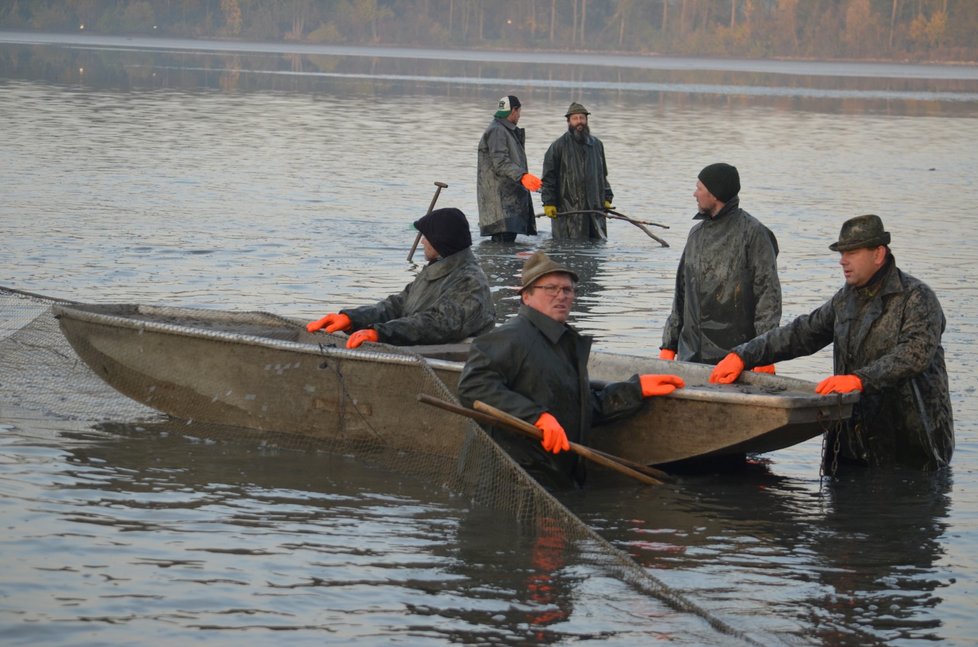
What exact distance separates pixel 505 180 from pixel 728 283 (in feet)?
26.7

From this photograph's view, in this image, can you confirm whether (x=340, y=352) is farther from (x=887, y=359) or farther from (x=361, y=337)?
(x=887, y=359)

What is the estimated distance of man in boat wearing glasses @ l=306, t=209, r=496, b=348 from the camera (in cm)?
925

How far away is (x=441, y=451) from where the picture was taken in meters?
8.73

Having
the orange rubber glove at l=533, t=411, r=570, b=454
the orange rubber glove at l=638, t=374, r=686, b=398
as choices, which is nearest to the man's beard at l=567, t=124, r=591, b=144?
the orange rubber glove at l=638, t=374, r=686, b=398

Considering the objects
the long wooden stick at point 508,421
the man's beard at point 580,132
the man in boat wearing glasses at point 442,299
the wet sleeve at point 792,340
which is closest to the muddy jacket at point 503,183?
the man's beard at point 580,132

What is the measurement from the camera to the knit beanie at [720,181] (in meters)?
9.37

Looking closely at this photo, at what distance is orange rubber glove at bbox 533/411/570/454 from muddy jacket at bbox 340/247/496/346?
1803mm

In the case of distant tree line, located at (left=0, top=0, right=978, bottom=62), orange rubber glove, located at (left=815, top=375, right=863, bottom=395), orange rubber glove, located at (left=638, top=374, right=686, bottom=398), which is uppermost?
distant tree line, located at (left=0, top=0, right=978, bottom=62)

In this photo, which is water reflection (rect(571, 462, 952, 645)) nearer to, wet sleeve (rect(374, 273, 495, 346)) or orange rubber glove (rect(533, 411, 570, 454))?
orange rubber glove (rect(533, 411, 570, 454))

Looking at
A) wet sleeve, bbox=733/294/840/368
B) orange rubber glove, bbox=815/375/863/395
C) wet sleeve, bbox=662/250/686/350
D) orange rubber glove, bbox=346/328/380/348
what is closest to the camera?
orange rubber glove, bbox=815/375/863/395

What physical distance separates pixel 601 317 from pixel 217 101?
32.2m

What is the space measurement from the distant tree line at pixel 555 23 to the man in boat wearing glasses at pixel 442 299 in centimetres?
10518

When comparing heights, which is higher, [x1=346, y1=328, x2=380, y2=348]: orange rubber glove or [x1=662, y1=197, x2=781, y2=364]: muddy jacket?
[x1=662, y1=197, x2=781, y2=364]: muddy jacket

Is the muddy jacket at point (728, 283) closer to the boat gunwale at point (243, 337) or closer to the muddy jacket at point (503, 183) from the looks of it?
the boat gunwale at point (243, 337)
